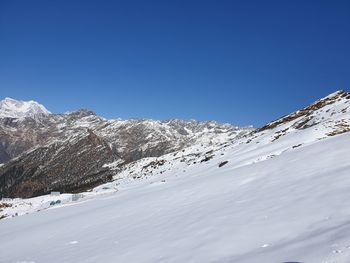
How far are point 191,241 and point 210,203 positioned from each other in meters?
6.15

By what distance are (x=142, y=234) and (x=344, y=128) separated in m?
31.2

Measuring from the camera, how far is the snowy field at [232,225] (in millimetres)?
10711

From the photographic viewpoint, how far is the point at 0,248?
20.1 metres

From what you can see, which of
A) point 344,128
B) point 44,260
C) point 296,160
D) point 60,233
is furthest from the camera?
point 344,128

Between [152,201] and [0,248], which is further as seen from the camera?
[152,201]

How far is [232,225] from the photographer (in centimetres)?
1391

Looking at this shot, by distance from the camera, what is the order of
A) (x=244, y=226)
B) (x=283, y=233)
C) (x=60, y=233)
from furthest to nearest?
(x=60, y=233) < (x=244, y=226) < (x=283, y=233)

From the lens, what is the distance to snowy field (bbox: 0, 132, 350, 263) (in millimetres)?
10711

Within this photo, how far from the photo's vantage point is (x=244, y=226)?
13.4 metres

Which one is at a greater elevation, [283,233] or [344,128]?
[344,128]

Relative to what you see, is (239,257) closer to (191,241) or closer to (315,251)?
(315,251)

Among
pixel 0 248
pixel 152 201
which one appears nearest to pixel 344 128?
pixel 152 201

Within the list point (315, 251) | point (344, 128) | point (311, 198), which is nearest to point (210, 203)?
point (311, 198)

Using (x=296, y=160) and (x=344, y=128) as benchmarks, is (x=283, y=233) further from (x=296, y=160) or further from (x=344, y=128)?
(x=344, y=128)
